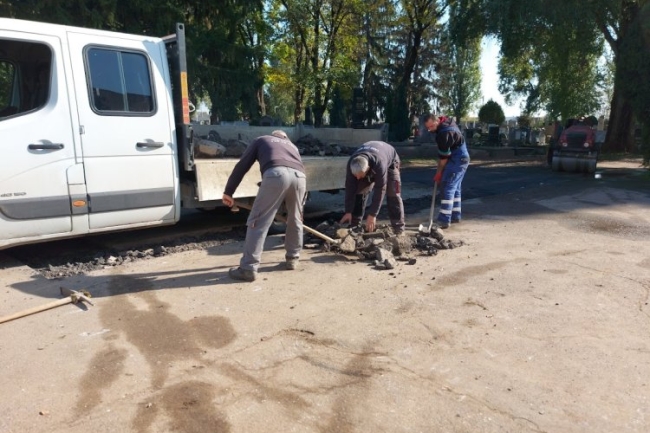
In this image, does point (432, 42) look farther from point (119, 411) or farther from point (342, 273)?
point (119, 411)

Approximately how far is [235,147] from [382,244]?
2.68 metres

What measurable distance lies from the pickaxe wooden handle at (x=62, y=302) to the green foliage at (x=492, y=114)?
39.3 meters

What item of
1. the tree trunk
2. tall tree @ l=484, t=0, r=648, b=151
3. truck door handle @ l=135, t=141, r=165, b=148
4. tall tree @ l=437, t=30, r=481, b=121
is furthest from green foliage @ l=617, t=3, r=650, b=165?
tall tree @ l=437, t=30, r=481, b=121

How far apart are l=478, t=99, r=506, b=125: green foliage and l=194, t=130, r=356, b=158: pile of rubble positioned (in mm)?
34513

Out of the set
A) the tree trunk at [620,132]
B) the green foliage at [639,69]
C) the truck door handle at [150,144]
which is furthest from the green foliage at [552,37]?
the truck door handle at [150,144]

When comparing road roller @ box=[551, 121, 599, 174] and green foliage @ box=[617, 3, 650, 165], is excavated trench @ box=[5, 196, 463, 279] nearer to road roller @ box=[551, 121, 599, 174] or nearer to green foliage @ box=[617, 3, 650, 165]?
road roller @ box=[551, 121, 599, 174]

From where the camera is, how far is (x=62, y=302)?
445 cm

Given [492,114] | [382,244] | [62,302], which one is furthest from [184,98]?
[492,114]

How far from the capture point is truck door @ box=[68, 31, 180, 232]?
17.3 feet

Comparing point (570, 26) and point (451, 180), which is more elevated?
point (570, 26)

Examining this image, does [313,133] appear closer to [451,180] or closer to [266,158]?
[451,180]

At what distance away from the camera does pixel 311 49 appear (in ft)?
85.5

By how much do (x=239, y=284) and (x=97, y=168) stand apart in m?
1.95

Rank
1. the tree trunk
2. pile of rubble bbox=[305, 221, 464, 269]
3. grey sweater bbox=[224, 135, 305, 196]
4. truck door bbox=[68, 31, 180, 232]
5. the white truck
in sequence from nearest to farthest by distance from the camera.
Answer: the white truck < grey sweater bbox=[224, 135, 305, 196] < truck door bbox=[68, 31, 180, 232] < pile of rubble bbox=[305, 221, 464, 269] < the tree trunk
